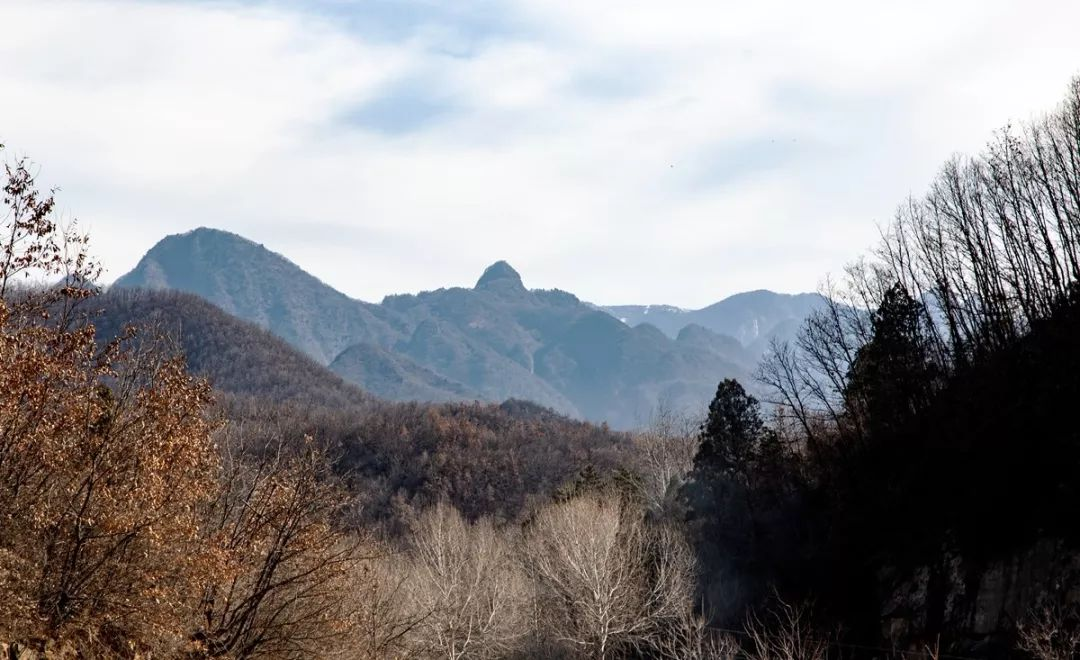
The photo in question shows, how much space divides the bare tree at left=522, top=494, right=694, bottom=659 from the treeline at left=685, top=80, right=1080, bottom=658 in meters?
3.19

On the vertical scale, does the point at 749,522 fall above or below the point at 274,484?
below

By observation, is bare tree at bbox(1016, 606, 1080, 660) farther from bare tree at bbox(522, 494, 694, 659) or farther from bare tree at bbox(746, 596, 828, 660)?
bare tree at bbox(522, 494, 694, 659)

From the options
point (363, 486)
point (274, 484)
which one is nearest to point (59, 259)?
point (274, 484)

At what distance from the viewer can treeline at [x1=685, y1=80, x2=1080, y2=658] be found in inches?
1000

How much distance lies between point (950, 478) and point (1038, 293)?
799 centimetres

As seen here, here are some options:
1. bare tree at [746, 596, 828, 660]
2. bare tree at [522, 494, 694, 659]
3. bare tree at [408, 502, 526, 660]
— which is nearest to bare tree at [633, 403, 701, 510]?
bare tree at [522, 494, 694, 659]

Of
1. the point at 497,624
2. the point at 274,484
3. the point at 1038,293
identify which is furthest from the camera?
the point at 497,624

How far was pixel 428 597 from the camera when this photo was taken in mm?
39281

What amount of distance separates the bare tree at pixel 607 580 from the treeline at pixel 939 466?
3.19 meters

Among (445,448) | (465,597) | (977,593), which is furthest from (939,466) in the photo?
(445,448)

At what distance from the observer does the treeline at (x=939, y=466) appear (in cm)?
2539

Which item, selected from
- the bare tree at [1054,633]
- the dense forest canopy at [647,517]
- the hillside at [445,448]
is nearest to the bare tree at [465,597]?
the dense forest canopy at [647,517]

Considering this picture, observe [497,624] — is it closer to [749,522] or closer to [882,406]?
[749,522]

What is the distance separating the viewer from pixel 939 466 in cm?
3067
